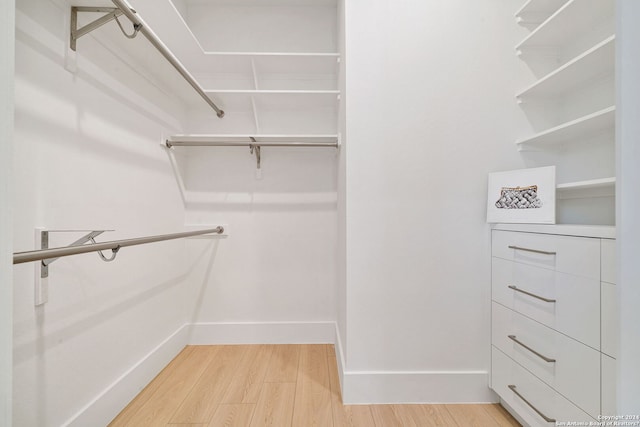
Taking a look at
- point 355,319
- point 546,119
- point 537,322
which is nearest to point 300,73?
point 546,119

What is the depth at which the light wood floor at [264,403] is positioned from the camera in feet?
4.16

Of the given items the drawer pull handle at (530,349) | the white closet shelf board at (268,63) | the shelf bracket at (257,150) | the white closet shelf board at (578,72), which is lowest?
the drawer pull handle at (530,349)

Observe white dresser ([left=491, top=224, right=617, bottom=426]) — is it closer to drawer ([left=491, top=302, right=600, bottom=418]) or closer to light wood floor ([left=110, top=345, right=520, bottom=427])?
drawer ([left=491, top=302, right=600, bottom=418])

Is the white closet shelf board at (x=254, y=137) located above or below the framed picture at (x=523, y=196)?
above

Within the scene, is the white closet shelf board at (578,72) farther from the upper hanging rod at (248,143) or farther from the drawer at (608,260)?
the upper hanging rod at (248,143)

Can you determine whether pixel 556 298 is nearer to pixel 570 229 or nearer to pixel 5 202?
pixel 570 229

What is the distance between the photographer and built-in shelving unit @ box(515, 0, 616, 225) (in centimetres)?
114

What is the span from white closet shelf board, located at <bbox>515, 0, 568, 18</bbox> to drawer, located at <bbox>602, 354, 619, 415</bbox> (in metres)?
1.53

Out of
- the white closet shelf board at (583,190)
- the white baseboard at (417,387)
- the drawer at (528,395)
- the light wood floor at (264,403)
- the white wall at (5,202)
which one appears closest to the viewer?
the white wall at (5,202)

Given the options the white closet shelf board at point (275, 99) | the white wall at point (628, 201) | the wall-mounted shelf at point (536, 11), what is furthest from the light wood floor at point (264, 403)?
the wall-mounted shelf at point (536, 11)

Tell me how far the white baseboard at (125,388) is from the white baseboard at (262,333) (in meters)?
0.20

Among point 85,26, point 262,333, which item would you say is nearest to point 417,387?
point 262,333

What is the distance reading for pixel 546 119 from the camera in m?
1.42

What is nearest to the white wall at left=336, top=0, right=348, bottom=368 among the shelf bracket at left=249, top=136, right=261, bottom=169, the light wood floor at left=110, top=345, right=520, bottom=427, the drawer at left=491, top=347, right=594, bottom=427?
the light wood floor at left=110, top=345, right=520, bottom=427
